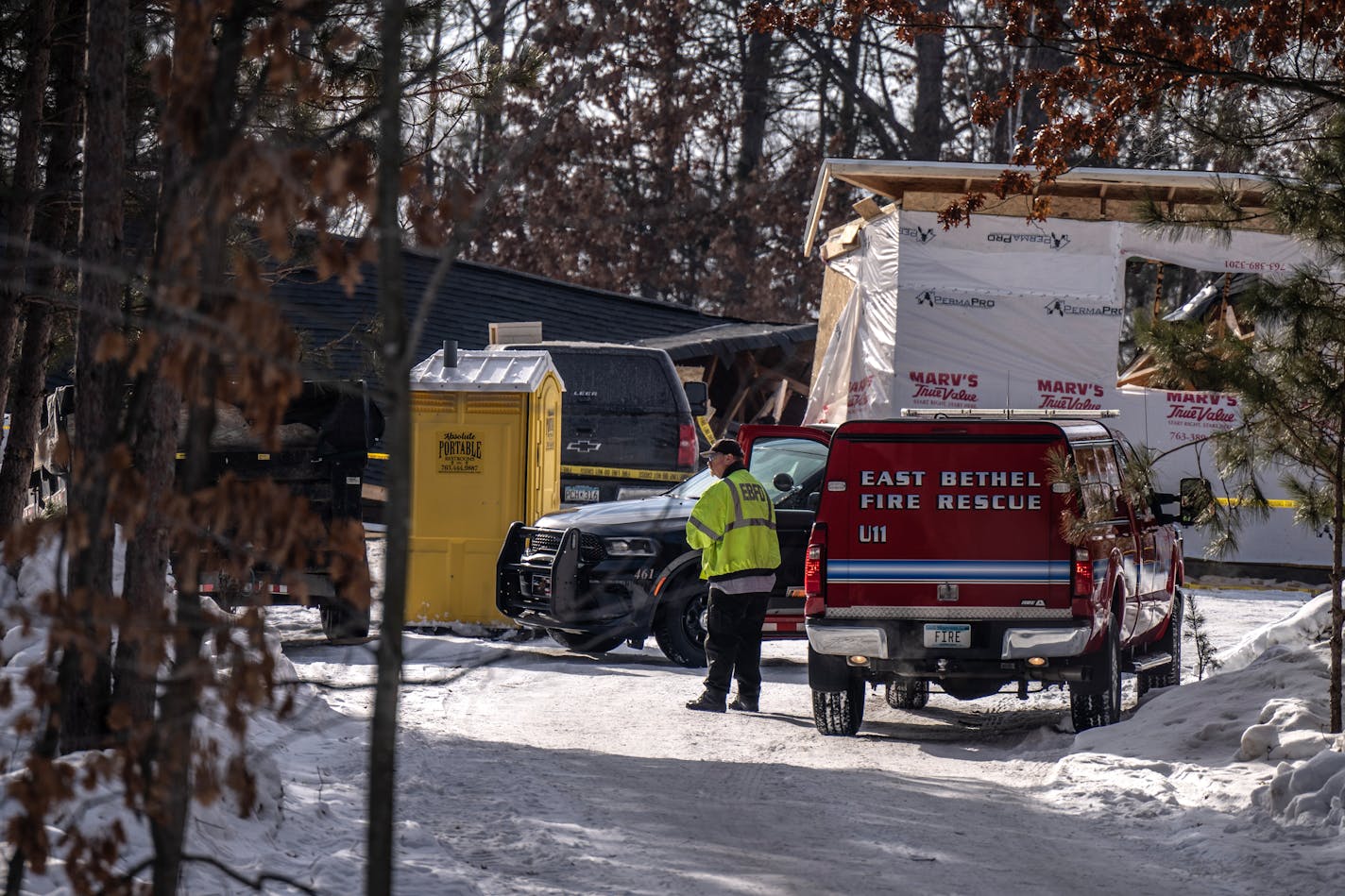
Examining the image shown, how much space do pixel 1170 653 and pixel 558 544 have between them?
16.2 ft

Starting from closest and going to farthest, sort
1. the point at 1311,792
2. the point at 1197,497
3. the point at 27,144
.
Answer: the point at 1311,792, the point at 1197,497, the point at 27,144

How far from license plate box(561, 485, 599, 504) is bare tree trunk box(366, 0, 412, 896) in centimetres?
1529

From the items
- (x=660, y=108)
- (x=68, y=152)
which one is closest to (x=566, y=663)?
(x=68, y=152)

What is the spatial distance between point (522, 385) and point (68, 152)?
19.4ft

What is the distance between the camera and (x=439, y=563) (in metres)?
15.6

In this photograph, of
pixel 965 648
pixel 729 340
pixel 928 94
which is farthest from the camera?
pixel 928 94

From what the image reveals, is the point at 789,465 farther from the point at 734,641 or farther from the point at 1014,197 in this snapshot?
the point at 1014,197

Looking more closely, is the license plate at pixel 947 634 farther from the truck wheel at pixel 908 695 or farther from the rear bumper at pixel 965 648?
the truck wheel at pixel 908 695

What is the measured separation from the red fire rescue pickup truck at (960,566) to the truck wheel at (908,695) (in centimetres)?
138

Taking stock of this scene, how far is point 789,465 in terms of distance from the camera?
14422mm

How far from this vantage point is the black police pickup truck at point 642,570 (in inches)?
538

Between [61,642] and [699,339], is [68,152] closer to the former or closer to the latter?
[61,642]

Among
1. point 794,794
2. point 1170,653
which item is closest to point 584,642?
point 1170,653

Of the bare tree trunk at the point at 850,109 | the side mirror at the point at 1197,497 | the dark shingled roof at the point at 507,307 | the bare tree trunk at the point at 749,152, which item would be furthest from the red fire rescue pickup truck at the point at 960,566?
the bare tree trunk at the point at 850,109
